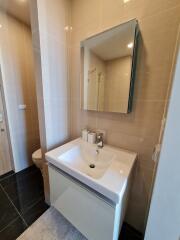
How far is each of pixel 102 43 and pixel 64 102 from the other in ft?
2.43

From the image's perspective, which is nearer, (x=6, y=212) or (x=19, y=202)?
(x=6, y=212)

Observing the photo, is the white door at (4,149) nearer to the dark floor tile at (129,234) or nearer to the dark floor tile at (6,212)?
the dark floor tile at (6,212)

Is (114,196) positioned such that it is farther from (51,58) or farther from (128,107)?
(51,58)

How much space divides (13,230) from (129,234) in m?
1.18

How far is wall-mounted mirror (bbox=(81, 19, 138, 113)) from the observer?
0.93 metres

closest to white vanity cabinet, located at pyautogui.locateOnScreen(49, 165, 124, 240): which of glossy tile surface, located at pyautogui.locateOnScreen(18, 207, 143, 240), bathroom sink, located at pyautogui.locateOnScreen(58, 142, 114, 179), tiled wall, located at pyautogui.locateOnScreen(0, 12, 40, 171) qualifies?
bathroom sink, located at pyautogui.locateOnScreen(58, 142, 114, 179)

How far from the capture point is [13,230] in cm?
112

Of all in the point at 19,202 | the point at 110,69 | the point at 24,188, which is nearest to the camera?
the point at 110,69

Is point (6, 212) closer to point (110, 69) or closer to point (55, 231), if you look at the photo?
point (55, 231)

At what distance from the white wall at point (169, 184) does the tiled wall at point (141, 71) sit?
516 mm

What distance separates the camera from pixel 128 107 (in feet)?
3.22

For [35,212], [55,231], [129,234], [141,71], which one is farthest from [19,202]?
[141,71]

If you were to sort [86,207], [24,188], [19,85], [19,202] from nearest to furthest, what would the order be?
[86,207] < [19,202] < [24,188] < [19,85]

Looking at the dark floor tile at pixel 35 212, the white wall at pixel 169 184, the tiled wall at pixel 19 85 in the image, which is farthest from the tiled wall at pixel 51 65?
the white wall at pixel 169 184
